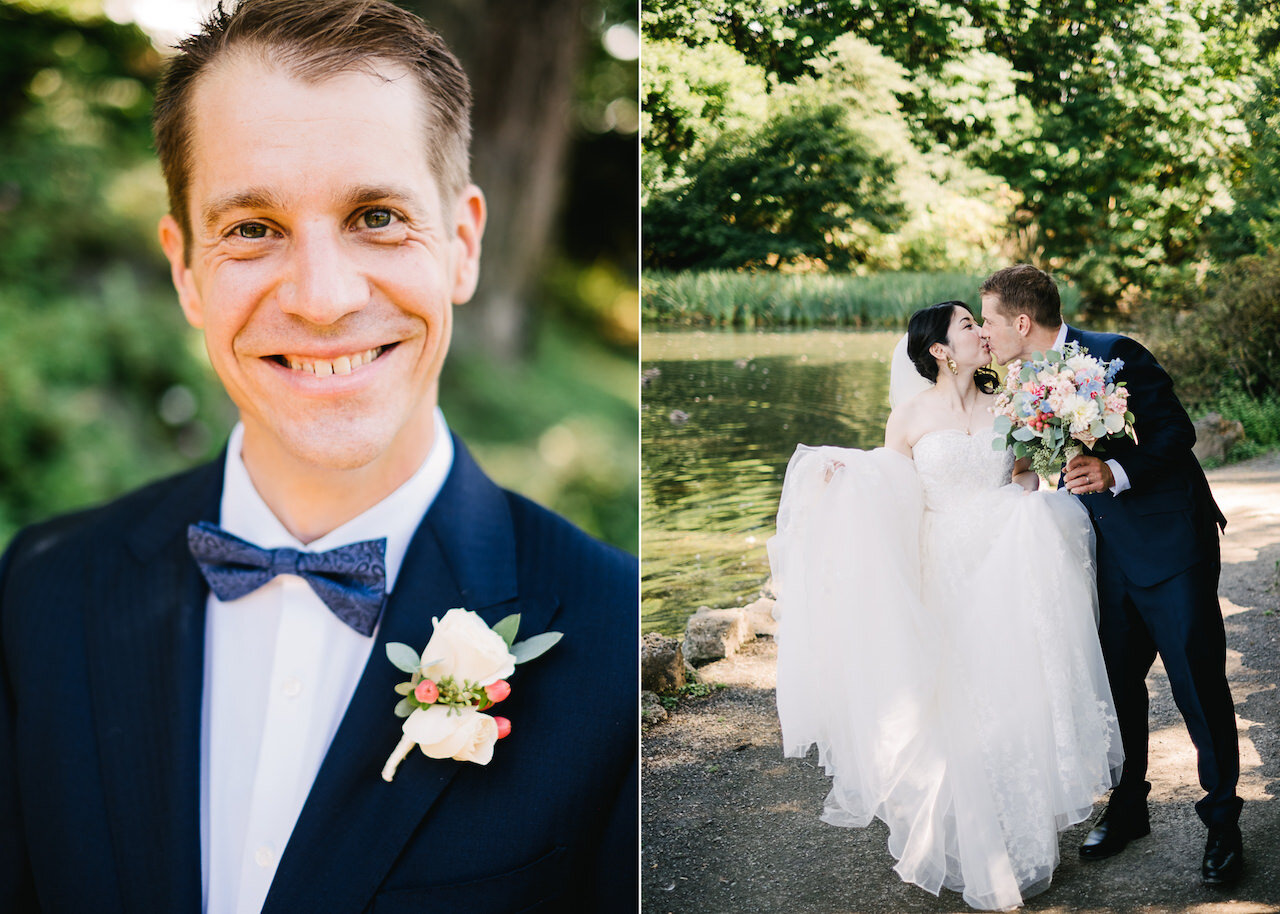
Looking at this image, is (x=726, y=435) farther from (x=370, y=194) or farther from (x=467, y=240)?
(x=370, y=194)

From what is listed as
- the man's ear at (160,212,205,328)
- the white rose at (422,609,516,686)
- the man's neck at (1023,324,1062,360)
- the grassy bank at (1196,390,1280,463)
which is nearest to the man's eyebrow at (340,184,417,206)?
the man's ear at (160,212,205,328)

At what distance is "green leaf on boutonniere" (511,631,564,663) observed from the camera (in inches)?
101

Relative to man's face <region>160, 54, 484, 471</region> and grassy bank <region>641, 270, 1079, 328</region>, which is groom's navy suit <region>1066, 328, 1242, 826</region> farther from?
man's face <region>160, 54, 484, 471</region>

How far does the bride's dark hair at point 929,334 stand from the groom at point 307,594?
106cm

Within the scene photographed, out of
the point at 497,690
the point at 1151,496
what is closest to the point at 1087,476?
the point at 1151,496

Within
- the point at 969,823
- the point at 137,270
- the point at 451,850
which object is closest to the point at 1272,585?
the point at 969,823

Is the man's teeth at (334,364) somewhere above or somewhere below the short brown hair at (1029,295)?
below

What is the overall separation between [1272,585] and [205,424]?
2.94 m

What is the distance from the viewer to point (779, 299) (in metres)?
3.07

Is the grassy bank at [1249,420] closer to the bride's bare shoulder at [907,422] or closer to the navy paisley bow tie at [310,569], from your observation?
the bride's bare shoulder at [907,422]

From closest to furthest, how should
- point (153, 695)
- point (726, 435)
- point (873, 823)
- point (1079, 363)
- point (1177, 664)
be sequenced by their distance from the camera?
point (153, 695) < point (1079, 363) < point (1177, 664) < point (873, 823) < point (726, 435)

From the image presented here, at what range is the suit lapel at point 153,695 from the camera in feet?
8.09

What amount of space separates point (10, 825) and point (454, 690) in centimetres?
118

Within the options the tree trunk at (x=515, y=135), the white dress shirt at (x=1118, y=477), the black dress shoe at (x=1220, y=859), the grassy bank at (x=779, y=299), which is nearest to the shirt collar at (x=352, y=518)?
the tree trunk at (x=515, y=135)
